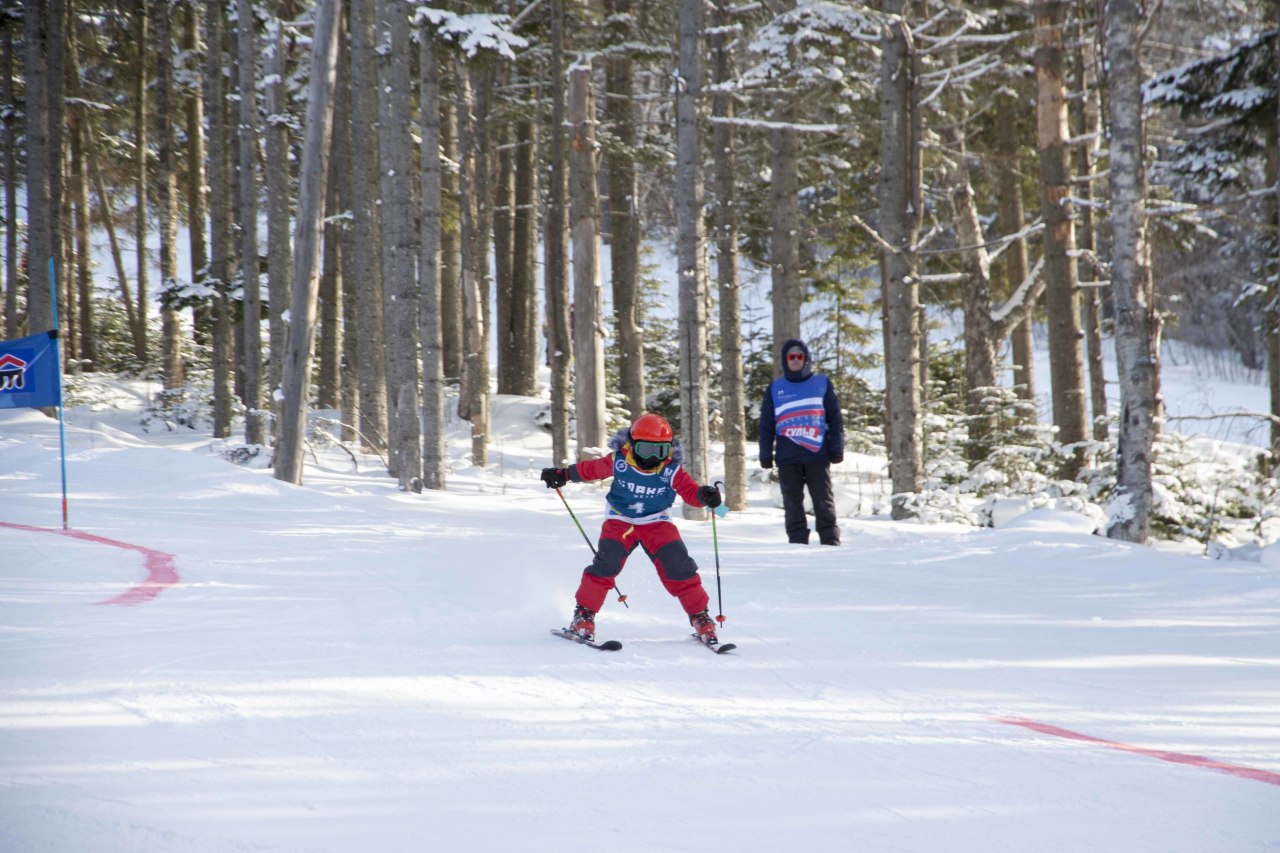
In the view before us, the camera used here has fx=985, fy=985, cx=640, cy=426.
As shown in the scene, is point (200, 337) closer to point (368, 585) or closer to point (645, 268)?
point (645, 268)

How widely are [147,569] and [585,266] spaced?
8.87m

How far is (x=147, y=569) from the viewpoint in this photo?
7148 millimetres

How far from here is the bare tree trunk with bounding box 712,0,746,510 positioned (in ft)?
46.9

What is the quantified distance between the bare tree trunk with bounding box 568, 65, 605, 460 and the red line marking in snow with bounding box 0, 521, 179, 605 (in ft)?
24.8

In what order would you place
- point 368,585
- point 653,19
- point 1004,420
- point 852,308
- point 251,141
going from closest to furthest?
1. point 368,585
2. point 1004,420
3. point 251,141
4. point 653,19
5. point 852,308

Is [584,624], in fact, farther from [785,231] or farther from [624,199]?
[624,199]

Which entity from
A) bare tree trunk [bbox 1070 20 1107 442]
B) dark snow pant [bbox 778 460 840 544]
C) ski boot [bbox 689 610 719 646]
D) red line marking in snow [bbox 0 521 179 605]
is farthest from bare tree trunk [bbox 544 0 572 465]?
ski boot [bbox 689 610 719 646]

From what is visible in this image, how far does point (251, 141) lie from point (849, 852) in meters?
16.7

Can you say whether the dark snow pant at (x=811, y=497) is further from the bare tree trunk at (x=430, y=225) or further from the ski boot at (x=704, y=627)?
the bare tree trunk at (x=430, y=225)

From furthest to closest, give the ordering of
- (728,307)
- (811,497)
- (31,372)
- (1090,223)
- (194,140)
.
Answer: (194,140), (1090,223), (728,307), (811,497), (31,372)

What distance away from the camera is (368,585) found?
710 cm

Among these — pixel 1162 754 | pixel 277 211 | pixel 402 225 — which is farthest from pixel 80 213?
pixel 1162 754

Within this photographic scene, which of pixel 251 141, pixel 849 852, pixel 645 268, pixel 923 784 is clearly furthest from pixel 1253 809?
pixel 645 268

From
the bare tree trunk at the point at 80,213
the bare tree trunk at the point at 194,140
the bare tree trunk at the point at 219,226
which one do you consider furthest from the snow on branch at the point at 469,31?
the bare tree trunk at the point at 80,213
